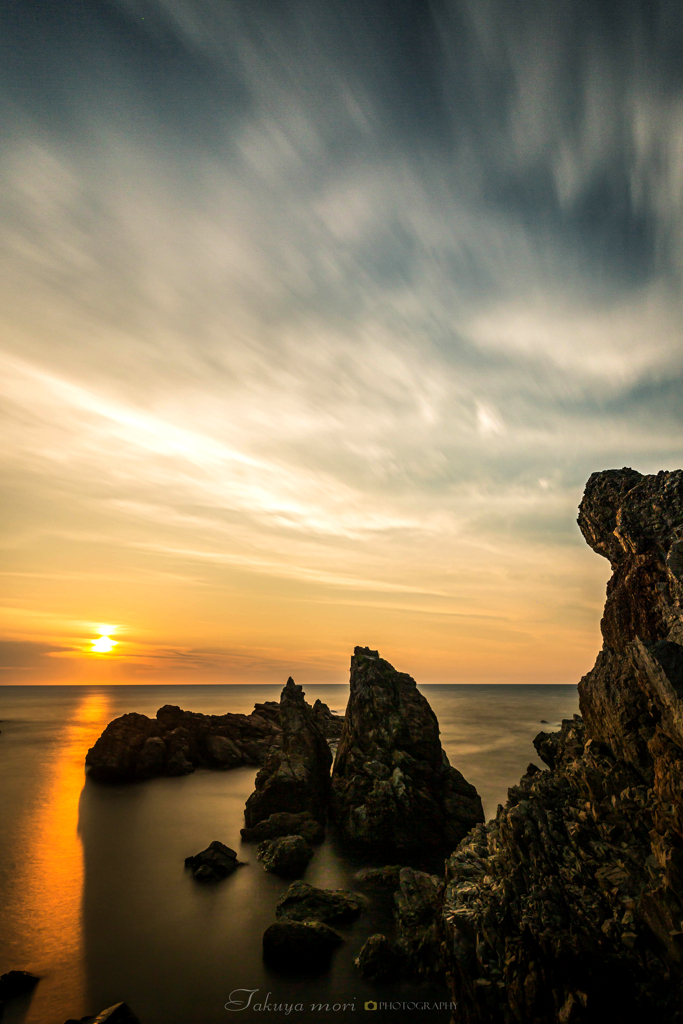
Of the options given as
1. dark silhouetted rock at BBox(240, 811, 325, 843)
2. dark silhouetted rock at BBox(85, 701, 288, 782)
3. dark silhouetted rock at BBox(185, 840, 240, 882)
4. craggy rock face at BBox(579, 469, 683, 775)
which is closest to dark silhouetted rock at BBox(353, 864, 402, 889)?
dark silhouetted rock at BBox(240, 811, 325, 843)

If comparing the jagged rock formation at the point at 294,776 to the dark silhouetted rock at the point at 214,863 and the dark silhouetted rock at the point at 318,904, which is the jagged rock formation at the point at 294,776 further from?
the dark silhouetted rock at the point at 318,904

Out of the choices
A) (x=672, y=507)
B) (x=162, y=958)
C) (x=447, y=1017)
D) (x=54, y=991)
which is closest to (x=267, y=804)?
(x=162, y=958)

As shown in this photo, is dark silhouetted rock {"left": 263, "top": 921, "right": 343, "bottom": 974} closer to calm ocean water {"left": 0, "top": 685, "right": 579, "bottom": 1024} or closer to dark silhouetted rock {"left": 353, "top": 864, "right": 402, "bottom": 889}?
calm ocean water {"left": 0, "top": 685, "right": 579, "bottom": 1024}

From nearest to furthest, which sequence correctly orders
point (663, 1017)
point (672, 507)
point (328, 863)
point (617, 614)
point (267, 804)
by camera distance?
1. point (663, 1017)
2. point (672, 507)
3. point (617, 614)
4. point (328, 863)
5. point (267, 804)

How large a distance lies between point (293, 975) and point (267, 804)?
21.3 m

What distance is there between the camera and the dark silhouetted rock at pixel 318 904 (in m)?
27.3

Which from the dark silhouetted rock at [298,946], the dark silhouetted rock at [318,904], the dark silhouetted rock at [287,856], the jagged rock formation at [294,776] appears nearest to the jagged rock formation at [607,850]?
the dark silhouetted rock at [298,946]

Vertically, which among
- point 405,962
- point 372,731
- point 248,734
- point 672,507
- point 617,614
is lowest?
point 248,734

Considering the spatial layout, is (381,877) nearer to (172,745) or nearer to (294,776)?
(294,776)

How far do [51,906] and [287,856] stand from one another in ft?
51.9

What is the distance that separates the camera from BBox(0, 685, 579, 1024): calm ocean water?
2142cm

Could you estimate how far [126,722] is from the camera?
70.8 m

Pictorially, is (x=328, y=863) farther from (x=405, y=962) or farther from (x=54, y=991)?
(x=54, y=991)

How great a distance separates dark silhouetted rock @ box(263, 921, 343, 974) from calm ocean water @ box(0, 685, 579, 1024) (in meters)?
0.74
